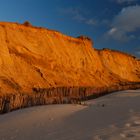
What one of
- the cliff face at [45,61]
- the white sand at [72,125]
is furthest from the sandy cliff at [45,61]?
the white sand at [72,125]

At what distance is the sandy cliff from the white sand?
14995 mm

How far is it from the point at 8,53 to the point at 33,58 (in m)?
3.38

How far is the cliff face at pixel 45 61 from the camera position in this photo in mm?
29766

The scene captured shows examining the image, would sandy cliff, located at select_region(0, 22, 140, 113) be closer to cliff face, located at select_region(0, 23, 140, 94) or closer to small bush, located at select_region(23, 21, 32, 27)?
cliff face, located at select_region(0, 23, 140, 94)

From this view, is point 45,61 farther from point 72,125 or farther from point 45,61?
point 72,125

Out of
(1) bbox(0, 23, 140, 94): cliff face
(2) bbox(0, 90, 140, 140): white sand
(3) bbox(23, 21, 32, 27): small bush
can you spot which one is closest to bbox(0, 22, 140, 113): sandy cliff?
(1) bbox(0, 23, 140, 94): cliff face

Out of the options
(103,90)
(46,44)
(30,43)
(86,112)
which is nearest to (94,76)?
(46,44)

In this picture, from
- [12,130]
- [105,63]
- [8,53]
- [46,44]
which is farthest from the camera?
[105,63]

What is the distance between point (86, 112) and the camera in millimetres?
8234

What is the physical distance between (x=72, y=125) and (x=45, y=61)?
28070mm

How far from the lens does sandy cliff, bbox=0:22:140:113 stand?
97.5ft

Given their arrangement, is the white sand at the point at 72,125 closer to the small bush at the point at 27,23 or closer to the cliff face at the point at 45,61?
the cliff face at the point at 45,61

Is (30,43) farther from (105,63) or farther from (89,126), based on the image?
(89,126)

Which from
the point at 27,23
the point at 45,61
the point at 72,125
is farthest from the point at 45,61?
the point at 72,125
